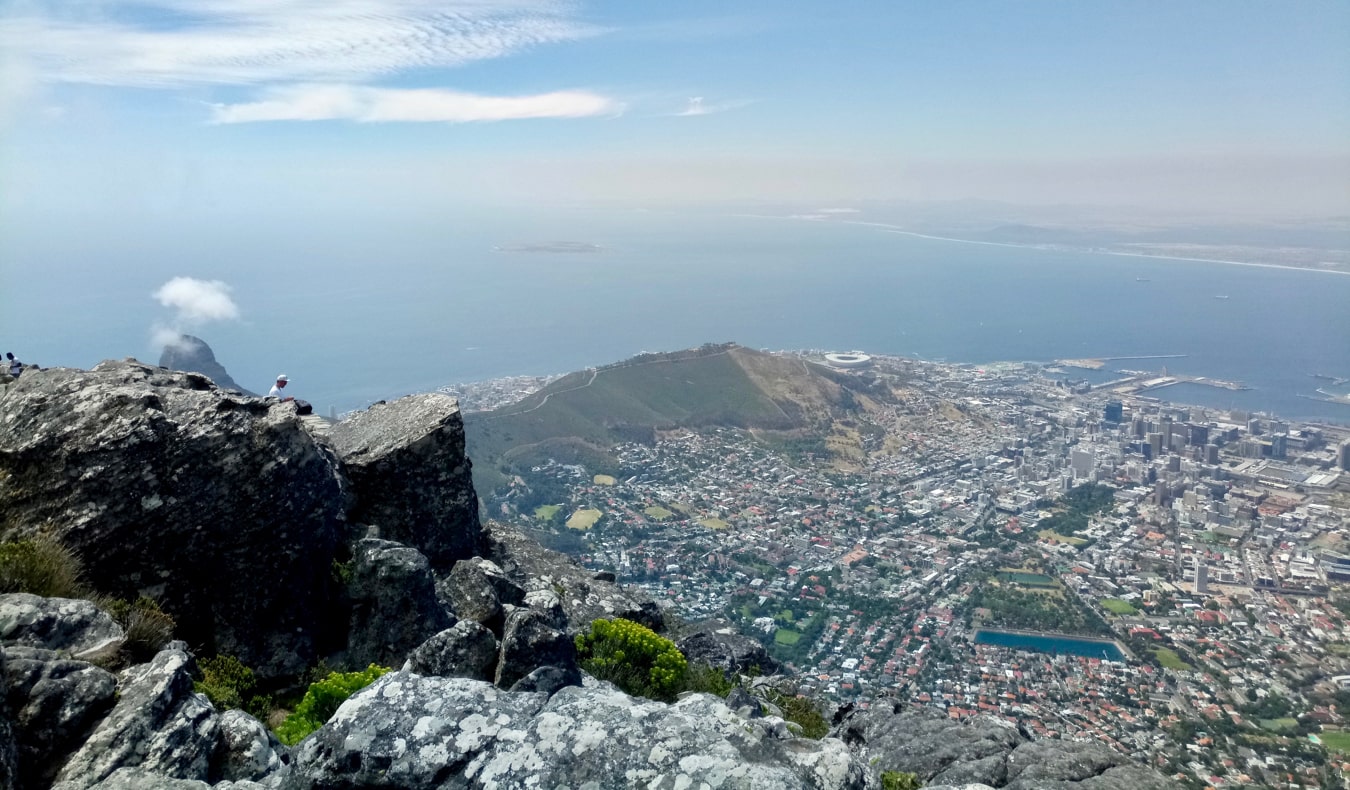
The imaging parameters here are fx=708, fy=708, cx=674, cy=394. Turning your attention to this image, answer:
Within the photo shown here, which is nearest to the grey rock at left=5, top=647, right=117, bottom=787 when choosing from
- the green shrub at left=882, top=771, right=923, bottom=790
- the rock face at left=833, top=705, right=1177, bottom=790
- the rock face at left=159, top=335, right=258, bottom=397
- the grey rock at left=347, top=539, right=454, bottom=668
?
the grey rock at left=347, top=539, right=454, bottom=668

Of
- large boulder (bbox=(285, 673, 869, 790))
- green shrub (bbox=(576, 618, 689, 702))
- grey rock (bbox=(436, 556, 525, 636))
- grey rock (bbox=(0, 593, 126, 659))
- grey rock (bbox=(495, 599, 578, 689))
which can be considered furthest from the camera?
green shrub (bbox=(576, 618, 689, 702))

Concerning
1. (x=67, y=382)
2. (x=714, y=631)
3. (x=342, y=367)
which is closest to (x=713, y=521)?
(x=714, y=631)

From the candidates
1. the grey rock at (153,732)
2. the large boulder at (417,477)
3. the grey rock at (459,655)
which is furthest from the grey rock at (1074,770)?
the large boulder at (417,477)

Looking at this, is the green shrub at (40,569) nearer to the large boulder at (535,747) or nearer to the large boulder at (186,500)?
the large boulder at (186,500)

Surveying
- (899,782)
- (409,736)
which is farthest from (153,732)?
(899,782)

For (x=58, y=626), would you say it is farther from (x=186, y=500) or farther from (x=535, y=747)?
(x=535, y=747)

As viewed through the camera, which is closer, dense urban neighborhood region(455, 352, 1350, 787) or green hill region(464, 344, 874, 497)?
dense urban neighborhood region(455, 352, 1350, 787)

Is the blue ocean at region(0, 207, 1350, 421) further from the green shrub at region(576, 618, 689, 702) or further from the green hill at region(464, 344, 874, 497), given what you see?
the green shrub at region(576, 618, 689, 702)
